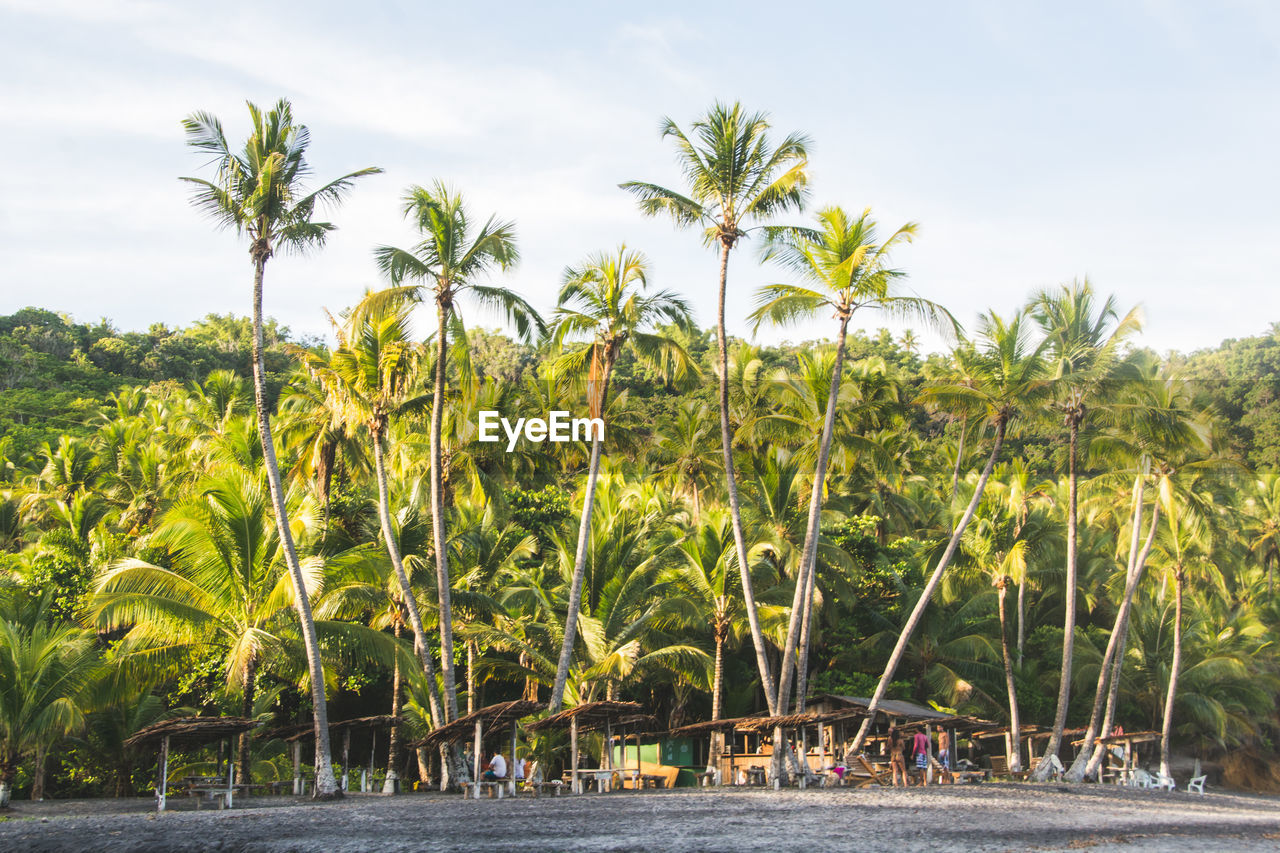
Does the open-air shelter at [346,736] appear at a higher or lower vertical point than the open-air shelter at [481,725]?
lower

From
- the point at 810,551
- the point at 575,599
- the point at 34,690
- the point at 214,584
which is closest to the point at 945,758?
the point at 810,551

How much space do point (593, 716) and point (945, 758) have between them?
9398mm

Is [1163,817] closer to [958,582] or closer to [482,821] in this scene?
[482,821]

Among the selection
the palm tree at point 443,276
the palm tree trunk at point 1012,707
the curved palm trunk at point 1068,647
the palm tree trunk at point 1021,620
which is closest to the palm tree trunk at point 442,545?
the palm tree at point 443,276

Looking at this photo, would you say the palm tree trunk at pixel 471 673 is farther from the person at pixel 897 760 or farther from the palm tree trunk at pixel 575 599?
the person at pixel 897 760

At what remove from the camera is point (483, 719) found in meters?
16.9

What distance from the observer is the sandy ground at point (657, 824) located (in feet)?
33.4

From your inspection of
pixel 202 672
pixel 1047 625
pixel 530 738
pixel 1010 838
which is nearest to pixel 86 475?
pixel 202 672

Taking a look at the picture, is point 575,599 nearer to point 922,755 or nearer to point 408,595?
point 408,595

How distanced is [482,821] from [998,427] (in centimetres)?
1559

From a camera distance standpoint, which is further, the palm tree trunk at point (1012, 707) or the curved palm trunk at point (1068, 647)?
the palm tree trunk at point (1012, 707)

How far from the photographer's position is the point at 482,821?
12.3m

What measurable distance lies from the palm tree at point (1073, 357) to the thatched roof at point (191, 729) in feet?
62.0

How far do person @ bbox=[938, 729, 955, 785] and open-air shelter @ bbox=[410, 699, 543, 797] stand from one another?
955 centimetres
